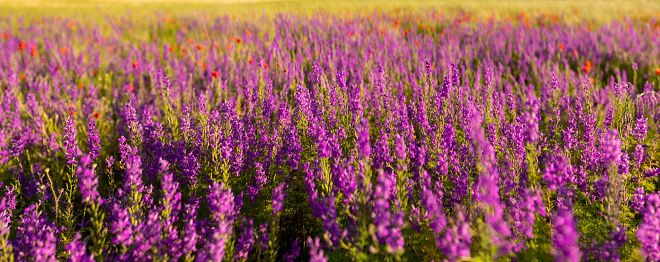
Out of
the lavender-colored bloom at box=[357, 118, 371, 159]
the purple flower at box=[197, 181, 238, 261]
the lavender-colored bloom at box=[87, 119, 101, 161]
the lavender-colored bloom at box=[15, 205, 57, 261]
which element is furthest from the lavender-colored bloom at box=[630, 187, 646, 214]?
the lavender-colored bloom at box=[87, 119, 101, 161]

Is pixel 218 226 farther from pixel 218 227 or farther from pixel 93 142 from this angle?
pixel 93 142

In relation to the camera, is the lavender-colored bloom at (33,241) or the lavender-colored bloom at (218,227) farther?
the lavender-colored bloom at (33,241)

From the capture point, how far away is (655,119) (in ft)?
9.43

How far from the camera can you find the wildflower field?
1548mm

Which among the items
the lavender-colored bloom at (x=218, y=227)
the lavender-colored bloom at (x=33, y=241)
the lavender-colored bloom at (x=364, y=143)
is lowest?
the lavender-colored bloom at (x=33, y=241)

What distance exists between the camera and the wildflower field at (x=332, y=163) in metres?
1.55

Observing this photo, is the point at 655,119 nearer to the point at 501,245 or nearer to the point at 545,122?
the point at 545,122

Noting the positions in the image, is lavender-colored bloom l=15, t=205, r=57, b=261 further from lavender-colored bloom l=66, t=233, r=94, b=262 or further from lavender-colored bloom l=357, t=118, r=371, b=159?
lavender-colored bloom l=357, t=118, r=371, b=159

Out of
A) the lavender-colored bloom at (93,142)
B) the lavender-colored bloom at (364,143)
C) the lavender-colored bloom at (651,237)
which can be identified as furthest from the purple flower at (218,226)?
the lavender-colored bloom at (651,237)

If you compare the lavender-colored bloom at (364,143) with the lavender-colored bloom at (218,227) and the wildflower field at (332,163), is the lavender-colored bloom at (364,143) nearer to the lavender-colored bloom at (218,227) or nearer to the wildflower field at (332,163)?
the wildflower field at (332,163)

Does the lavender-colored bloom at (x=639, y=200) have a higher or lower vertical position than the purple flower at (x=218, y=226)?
lower

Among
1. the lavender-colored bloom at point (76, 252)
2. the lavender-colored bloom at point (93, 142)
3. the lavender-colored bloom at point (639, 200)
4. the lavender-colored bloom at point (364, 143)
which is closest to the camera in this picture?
the lavender-colored bloom at point (76, 252)

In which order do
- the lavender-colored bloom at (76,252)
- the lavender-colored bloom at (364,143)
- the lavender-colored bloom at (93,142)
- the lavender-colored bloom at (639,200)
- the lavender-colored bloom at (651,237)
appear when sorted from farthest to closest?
the lavender-colored bloom at (93,142)
the lavender-colored bloom at (639,200)
the lavender-colored bloom at (364,143)
the lavender-colored bloom at (76,252)
the lavender-colored bloom at (651,237)

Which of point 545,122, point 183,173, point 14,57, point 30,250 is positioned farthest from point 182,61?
point 545,122
